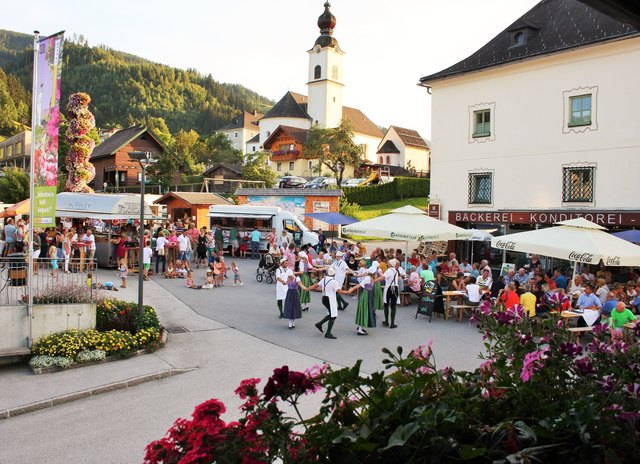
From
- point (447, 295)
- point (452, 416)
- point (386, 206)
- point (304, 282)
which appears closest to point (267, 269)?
point (304, 282)

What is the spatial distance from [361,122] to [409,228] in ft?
258

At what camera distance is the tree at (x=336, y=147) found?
58.2 metres

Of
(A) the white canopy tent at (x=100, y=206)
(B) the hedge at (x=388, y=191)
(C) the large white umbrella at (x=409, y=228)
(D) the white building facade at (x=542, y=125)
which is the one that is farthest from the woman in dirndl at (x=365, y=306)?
(B) the hedge at (x=388, y=191)

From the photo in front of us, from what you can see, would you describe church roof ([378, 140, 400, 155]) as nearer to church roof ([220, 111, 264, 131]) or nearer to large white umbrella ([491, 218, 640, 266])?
church roof ([220, 111, 264, 131])

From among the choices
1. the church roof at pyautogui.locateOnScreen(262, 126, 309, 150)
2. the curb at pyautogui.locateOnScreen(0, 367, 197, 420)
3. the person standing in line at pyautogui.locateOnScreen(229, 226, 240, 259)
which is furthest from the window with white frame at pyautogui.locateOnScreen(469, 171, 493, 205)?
the church roof at pyautogui.locateOnScreen(262, 126, 309, 150)

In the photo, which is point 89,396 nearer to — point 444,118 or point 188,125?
point 444,118

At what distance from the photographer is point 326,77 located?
88438 mm

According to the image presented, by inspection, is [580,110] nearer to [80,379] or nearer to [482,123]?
[482,123]

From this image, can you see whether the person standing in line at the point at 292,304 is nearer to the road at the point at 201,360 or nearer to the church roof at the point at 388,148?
the road at the point at 201,360

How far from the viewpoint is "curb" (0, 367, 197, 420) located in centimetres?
855

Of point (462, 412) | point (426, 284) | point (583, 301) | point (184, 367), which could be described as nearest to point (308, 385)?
point (462, 412)

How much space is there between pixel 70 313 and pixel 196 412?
9363 millimetres

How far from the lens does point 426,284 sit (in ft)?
52.9

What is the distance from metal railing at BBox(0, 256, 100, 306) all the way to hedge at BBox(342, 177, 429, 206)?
40354mm
